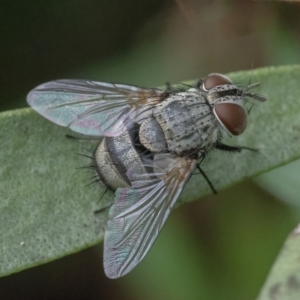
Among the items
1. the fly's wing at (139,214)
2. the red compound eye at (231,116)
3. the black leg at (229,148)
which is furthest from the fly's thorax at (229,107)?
the fly's wing at (139,214)

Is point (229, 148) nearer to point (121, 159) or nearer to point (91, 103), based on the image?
point (121, 159)

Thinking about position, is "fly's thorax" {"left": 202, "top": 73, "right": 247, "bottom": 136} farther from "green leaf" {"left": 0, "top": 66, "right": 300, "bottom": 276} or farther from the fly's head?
"green leaf" {"left": 0, "top": 66, "right": 300, "bottom": 276}

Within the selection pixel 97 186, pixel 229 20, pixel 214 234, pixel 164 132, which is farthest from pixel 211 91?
pixel 229 20

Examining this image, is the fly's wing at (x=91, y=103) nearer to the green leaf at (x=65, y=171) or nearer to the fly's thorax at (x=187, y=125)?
the green leaf at (x=65, y=171)

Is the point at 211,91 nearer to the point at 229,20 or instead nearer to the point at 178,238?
the point at 178,238

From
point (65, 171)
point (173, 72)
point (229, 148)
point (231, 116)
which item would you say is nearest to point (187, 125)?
point (231, 116)
